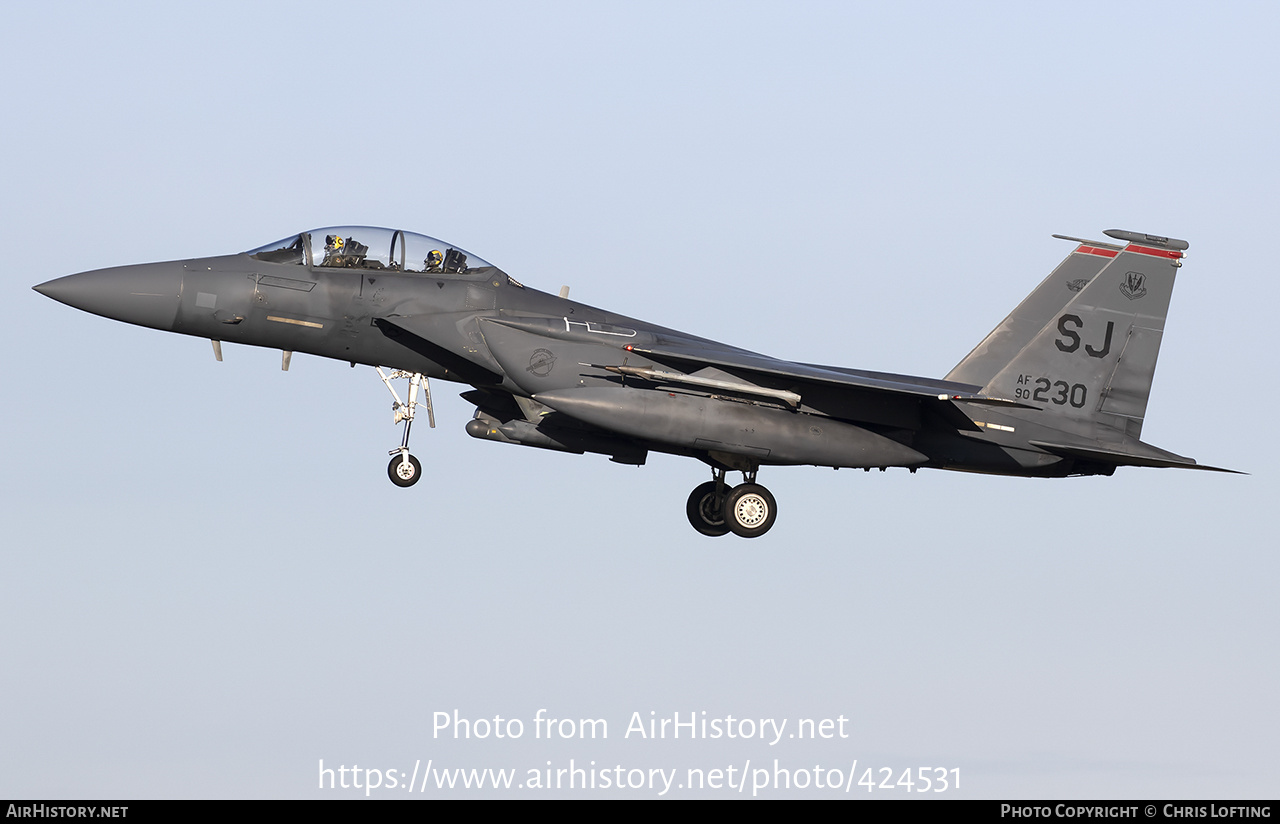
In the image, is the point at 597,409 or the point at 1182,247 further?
the point at 1182,247

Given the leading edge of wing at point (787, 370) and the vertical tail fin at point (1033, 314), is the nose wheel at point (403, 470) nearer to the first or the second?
the leading edge of wing at point (787, 370)

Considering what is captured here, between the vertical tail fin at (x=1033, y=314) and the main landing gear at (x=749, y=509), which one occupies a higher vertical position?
the vertical tail fin at (x=1033, y=314)

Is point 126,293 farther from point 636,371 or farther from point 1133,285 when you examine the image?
point 1133,285

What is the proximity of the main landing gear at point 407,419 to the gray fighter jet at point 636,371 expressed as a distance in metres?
0.03

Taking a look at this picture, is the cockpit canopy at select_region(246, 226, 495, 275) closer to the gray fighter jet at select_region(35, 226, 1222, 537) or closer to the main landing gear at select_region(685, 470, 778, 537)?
the gray fighter jet at select_region(35, 226, 1222, 537)

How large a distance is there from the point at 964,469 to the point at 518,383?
629cm

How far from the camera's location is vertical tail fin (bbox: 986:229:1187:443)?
22.2 m

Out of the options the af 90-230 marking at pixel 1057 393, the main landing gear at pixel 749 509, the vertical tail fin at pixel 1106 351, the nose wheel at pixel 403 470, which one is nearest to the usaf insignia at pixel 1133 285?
the vertical tail fin at pixel 1106 351

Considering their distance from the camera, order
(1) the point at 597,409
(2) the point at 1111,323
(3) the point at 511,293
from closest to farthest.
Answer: (1) the point at 597,409 → (3) the point at 511,293 → (2) the point at 1111,323

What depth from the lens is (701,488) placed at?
22578mm

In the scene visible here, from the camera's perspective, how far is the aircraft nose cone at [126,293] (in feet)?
63.6

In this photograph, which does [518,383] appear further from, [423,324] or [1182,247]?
[1182,247]

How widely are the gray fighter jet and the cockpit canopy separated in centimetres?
2

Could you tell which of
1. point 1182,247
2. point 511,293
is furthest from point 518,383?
point 1182,247
